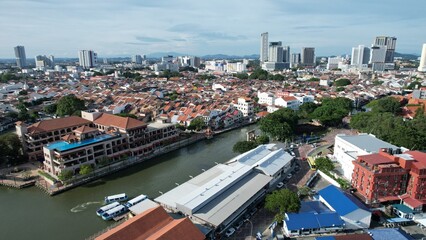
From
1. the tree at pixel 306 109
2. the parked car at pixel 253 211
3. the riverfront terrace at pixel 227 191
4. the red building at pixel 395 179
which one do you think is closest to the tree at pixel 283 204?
the parked car at pixel 253 211

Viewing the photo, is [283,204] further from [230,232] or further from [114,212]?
[114,212]

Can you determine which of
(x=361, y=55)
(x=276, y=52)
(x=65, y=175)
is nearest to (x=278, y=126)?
(x=65, y=175)

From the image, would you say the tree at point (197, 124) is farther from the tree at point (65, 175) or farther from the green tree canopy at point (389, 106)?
the green tree canopy at point (389, 106)

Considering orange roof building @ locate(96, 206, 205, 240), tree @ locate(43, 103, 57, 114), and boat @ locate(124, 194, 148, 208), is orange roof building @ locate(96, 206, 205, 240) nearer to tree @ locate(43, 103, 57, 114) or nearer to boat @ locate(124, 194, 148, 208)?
boat @ locate(124, 194, 148, 208)

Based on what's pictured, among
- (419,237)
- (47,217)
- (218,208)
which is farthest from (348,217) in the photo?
(47,217)

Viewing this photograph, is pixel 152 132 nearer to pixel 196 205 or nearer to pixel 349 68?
pixel 196 205

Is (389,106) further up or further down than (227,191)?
further up
